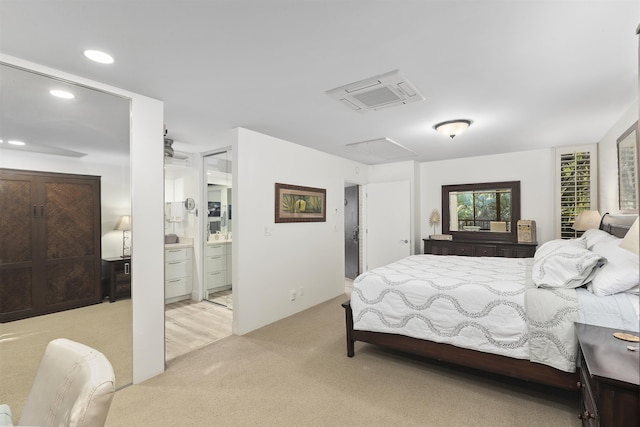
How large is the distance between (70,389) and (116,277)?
1.66 m

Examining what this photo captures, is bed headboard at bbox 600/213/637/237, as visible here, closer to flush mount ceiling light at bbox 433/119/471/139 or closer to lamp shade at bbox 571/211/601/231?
lamp shade at bbox 571/211/601/231

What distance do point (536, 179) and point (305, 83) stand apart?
4.22 m

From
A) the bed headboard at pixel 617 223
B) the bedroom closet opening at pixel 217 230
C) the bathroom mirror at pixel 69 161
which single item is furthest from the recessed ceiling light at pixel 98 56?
the bed headboard at pixel 617 223

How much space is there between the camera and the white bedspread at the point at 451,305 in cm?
219

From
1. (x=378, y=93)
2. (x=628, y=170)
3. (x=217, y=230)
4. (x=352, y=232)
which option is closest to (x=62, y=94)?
(x=378, y=93)

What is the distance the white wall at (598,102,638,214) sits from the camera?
121 inches

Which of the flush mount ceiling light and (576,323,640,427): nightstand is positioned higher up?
the flush mount ceiling light

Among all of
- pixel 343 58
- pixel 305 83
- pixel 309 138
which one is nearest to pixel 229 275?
pixel 309 138

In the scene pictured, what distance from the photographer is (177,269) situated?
4.71 metres

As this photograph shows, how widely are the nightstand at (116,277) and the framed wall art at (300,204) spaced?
1.83 meters

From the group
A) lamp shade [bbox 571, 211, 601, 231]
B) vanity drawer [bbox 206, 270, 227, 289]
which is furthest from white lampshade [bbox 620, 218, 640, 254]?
vanity drawer [bbox 206, 270, 227, 289]

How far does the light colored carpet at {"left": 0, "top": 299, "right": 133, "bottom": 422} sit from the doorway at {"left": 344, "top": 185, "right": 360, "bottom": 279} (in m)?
4.60

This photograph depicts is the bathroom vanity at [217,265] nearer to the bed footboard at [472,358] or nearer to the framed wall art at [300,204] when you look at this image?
the framed wall art at [300,204]

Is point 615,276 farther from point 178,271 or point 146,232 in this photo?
point 178,271
